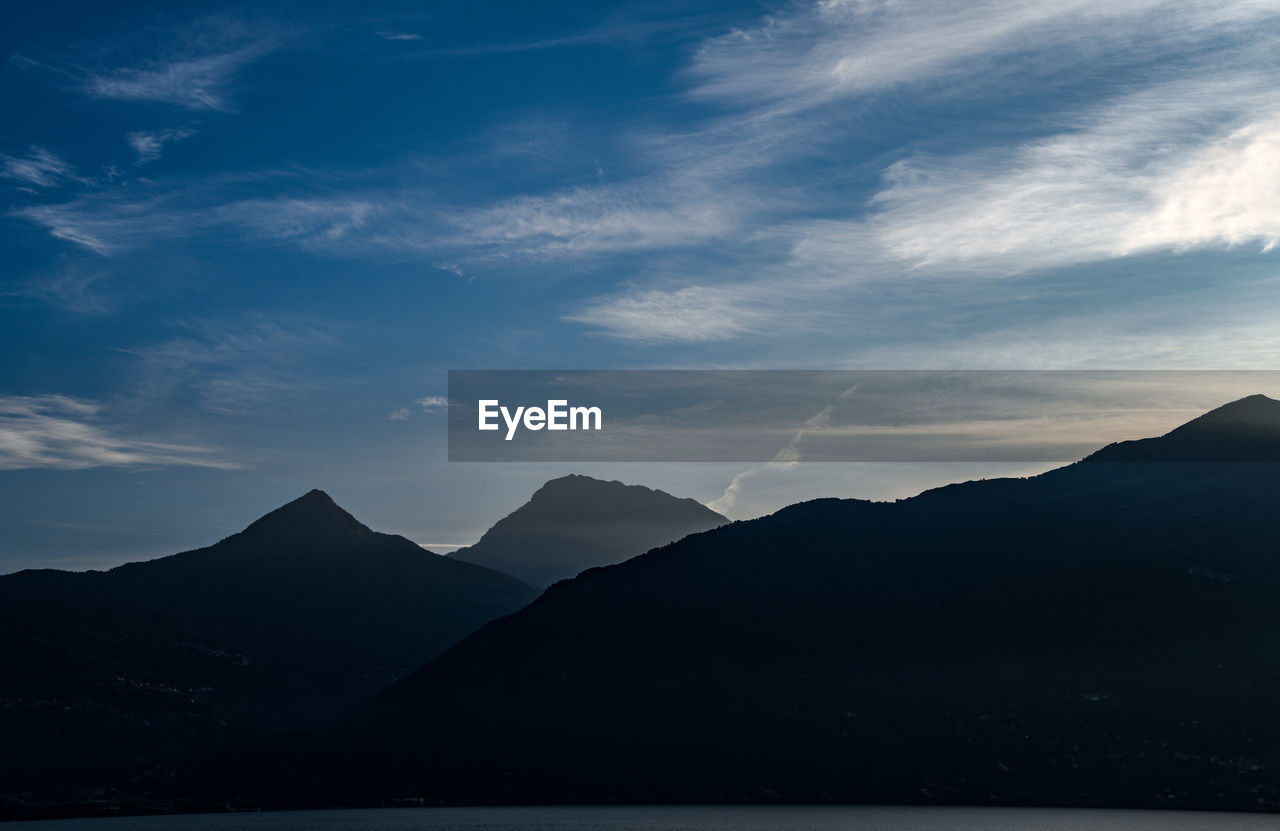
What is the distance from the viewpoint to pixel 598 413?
186 meters

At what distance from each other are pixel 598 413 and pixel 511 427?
14.9 metres

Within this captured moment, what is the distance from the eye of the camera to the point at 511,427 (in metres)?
182
